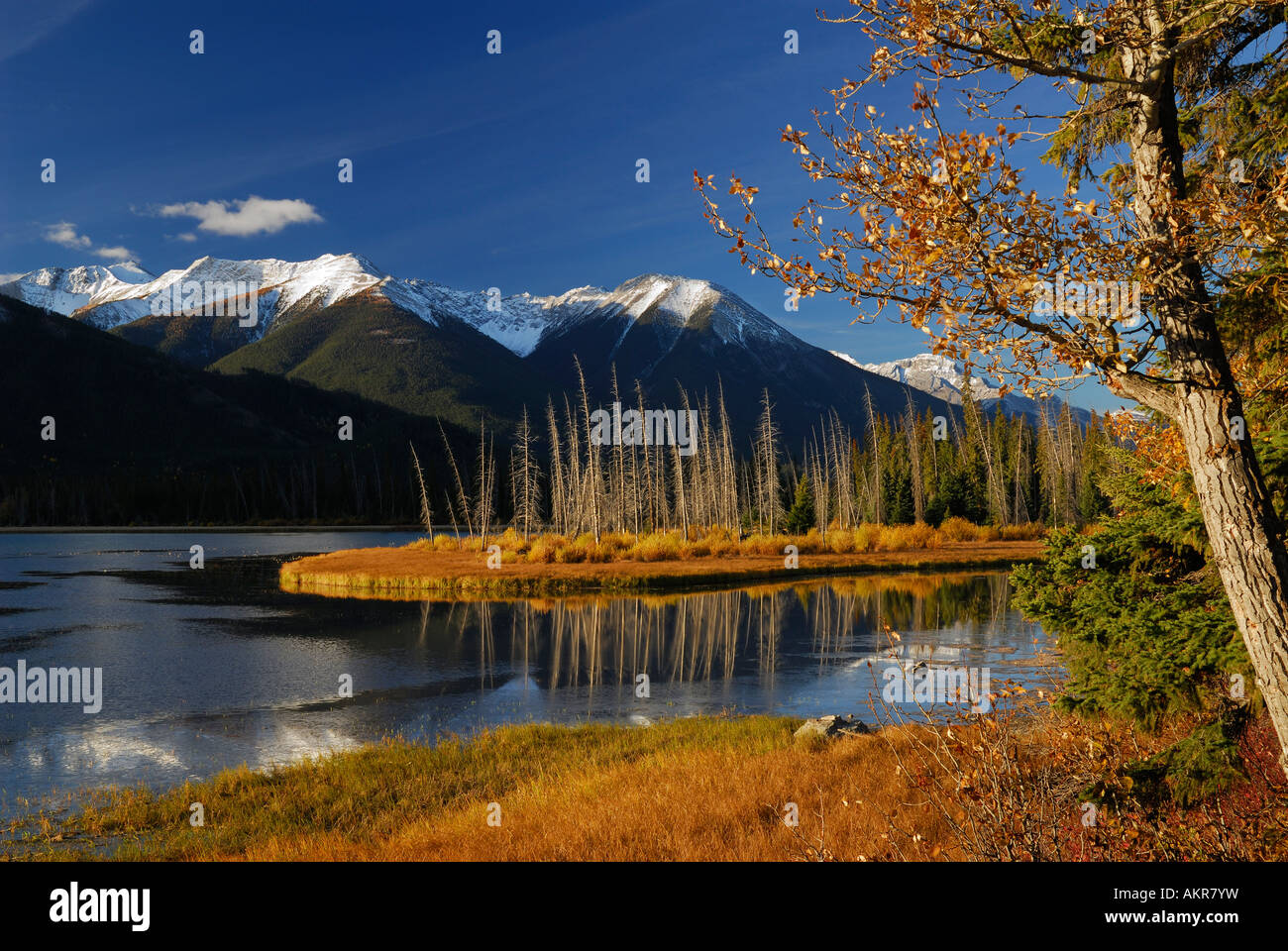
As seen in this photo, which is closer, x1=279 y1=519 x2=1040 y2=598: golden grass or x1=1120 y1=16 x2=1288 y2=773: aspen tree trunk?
x1=1120 y1=16 x2=1288 y2=773: aspen tree trunk

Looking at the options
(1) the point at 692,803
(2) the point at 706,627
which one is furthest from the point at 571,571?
(1) the point at 692,803

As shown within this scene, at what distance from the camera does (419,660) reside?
28.5 meters

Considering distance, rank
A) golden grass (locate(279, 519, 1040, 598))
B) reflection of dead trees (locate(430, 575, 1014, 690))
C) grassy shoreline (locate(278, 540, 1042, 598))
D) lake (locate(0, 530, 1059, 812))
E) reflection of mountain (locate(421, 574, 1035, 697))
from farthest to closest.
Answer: golden grass (locate(279, 519, 1040, 598)) → grassy shoreline (locate(278, 540, 1042, 598)) → reflection of dead trees (locate(430, 575, 1014, 690)) → reflection of mountain (locate(421, 574, 1035, 697)) → lake (locate(0, 530, 1059, 812))

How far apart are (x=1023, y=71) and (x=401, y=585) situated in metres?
49.2

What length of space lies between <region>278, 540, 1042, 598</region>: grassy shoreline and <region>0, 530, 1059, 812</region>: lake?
3800 millimetres

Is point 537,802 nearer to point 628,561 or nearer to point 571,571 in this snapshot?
point 571,571

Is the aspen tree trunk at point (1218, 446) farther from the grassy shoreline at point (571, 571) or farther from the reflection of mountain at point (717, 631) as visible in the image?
the grassy shoreline at point (571, 571)

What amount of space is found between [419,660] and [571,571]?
2423 centimetres

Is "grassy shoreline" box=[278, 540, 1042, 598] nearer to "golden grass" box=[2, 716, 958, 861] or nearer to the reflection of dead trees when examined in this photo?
the reflection of dead trees

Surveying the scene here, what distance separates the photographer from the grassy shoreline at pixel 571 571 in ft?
161

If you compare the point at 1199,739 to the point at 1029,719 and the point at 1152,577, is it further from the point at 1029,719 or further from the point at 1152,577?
the point at 1029,719

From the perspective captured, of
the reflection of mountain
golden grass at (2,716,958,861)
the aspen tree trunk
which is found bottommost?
the reflection of mountain

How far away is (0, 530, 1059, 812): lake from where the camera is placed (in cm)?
1881

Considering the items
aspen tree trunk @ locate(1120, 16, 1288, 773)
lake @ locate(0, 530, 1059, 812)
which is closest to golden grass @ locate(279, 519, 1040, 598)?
lake @ locate(0, 530, 1059, 812)
